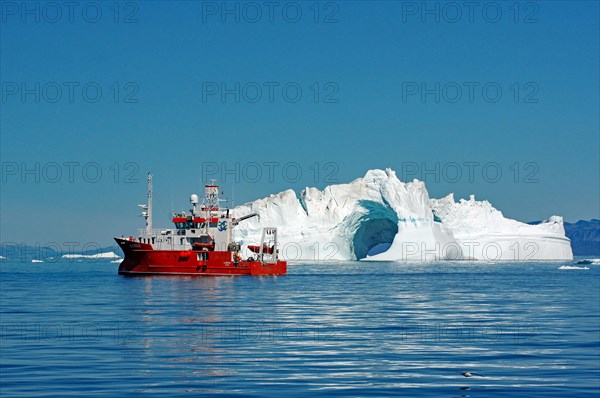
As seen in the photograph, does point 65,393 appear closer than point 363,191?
Yes

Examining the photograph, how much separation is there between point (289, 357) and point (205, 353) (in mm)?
1816

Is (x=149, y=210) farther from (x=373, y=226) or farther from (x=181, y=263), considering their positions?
(x=373, y=226)

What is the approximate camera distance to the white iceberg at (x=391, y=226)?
296 ft

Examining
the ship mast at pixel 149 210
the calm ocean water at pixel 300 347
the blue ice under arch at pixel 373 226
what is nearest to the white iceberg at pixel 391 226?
the blue ice under arch at pixel 373 226

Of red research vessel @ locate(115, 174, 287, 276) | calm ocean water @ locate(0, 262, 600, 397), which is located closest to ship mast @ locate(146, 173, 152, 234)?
red research vessel @ locate(115, 174, 287, 276)

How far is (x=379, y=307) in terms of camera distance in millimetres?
28297

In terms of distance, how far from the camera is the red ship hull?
176ft

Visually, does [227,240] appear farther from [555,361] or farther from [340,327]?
[555,361]

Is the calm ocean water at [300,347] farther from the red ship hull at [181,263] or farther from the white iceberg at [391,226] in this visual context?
the white iceberg at [391,226]

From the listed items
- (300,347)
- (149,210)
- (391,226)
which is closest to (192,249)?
(149,210)

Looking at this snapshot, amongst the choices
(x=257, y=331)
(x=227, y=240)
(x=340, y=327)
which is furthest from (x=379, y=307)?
(x=227, y=240)

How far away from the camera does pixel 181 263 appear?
53.8 metres

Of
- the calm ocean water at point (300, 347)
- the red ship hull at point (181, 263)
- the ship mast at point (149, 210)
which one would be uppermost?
the ship mast at point (149, 210)

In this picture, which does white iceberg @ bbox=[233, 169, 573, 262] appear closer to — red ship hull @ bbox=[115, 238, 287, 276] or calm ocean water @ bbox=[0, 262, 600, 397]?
red ship hull @ bbox=[115, 238, 287, 276]
